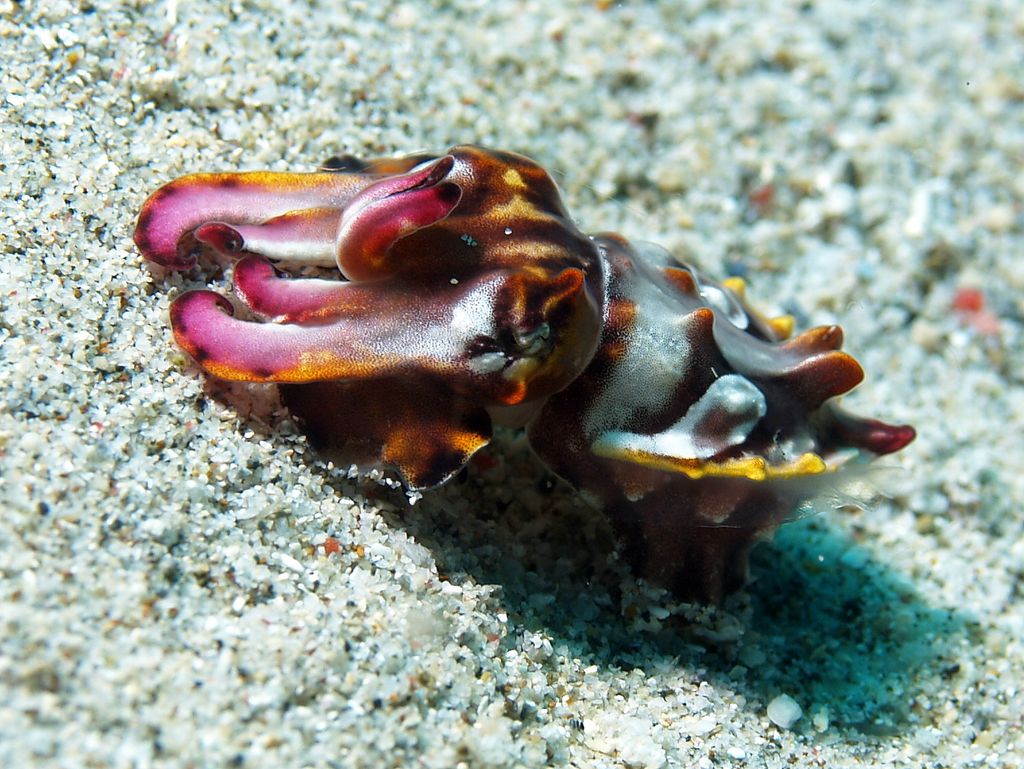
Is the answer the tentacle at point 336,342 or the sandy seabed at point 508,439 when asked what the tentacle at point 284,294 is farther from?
the sandy seabed at point 508,439

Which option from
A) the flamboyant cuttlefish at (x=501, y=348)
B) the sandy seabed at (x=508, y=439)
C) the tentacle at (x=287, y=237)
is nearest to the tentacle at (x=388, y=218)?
the flamboyant cuttlefish at (x=501, y=348)

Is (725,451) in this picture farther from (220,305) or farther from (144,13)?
(144,13)

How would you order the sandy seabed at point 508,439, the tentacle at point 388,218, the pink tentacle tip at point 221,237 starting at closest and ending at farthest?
the sandy seabed at point 508,439, the tentacle at point 388,218, the pink tentacle tip at point 221,237

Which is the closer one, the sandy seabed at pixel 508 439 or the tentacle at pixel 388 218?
the sandy seabed at pixel 508 439

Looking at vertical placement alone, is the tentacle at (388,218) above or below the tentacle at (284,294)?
above

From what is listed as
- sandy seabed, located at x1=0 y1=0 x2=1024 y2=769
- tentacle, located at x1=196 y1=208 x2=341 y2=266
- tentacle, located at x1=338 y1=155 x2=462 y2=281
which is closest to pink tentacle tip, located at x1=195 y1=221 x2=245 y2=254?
tentacle, located at x1=196 y1=208 x2=341 y2=266

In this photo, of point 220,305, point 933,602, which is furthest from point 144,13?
point 933,602

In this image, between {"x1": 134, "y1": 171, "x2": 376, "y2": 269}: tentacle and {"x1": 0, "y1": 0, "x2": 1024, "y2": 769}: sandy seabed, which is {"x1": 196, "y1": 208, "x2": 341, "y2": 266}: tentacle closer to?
{"x1": 134, "y1": 171, "x2": 376, "y2": 269}: tentacle

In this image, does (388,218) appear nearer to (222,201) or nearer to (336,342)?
(336,342)

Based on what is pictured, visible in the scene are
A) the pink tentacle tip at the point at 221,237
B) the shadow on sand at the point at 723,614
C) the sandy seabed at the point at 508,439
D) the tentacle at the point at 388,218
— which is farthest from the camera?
the shadow on sand at the point at 723,614
